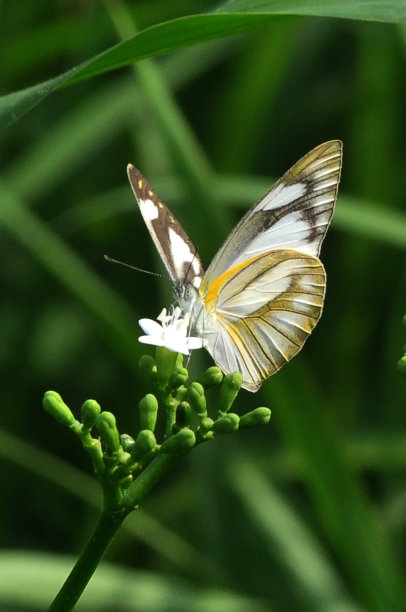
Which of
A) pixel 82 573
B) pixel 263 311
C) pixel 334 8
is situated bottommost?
pixel 82 573

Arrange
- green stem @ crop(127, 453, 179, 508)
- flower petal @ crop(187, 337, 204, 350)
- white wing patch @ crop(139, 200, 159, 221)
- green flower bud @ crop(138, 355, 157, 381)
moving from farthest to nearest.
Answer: white wing patch @ crop(139, 200, 159, 221) → flower petal @ crop(187, 337, 204, 350) → green flower bud @ crop(138, 355, 157, 381) → green stem @ crop(127, 453, 179, 508)

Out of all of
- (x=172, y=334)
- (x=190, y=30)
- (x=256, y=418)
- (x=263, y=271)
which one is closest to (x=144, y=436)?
(x=256, y=418)

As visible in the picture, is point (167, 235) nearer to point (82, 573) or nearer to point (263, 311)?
point (263, 311)

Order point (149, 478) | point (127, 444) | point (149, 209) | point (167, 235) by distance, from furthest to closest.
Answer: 1. point (167, 235)
2. point (149, 209)
3. point (127, 444)
4. point (149, 478)

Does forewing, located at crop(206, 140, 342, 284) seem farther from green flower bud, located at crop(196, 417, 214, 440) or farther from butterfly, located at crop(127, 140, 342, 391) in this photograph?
Result: green flower bud, located at crop(196, 417, 214, 440)

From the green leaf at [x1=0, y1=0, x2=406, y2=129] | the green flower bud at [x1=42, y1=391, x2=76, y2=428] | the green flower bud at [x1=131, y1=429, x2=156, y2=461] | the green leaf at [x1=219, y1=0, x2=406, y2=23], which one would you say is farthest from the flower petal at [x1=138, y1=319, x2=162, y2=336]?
the green leaf at [x1=219, y1=0, x2=406, y2=23]

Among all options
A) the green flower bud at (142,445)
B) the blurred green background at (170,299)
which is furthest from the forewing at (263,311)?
the green flower bud at (142,445)

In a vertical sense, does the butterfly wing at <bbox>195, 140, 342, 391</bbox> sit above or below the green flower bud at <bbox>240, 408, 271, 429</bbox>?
above

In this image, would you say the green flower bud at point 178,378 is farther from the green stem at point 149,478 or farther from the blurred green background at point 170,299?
the blurred green background at point 170,299
